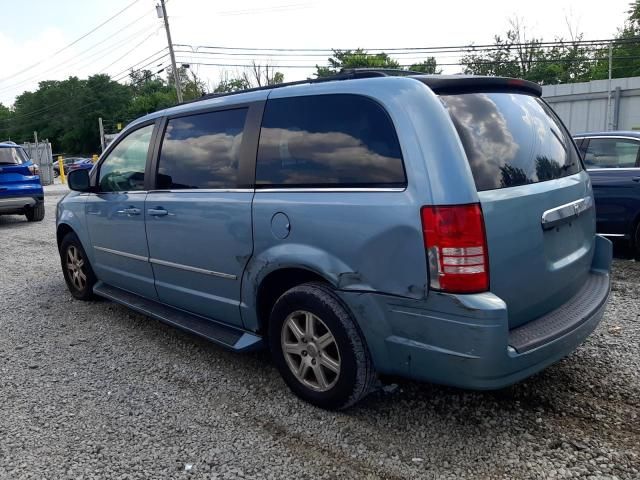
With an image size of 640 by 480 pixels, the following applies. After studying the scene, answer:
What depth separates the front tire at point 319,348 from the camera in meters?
2.87

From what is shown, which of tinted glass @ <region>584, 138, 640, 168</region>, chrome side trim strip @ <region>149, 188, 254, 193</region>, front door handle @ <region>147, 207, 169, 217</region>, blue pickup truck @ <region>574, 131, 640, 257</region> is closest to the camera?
chrome side trim strip @ <region>149, 188, 254, 193</region>

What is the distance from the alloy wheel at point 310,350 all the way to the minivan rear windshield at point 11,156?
1077 cm

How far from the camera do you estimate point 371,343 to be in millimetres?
2799

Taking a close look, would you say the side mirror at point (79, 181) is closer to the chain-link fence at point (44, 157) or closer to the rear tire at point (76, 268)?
the rear tire at point (76, 268)

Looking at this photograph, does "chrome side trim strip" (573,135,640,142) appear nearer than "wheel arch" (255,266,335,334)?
No

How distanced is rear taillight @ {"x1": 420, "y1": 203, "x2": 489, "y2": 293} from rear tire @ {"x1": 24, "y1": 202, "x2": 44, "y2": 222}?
1189 centimetres

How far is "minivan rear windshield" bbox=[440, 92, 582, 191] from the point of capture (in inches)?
105

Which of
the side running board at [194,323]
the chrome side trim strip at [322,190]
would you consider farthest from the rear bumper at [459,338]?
the side running board at [194,323]

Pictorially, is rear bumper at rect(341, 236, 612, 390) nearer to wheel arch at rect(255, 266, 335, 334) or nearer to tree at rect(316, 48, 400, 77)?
wheel arch at rect(255, 266, 335, 334)

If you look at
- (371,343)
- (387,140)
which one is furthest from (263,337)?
(387,140)

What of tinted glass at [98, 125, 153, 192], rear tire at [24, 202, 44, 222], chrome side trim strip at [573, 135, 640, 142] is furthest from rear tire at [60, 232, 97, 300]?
rear tire at [24, 202, 44, 222]

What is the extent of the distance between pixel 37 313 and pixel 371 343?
3.88 m

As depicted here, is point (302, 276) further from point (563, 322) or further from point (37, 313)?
point (37, 313)

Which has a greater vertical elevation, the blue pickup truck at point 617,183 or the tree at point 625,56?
the tree at point 625,56
